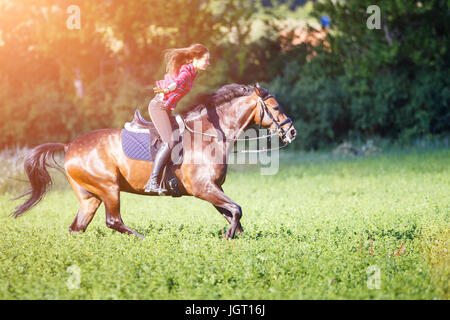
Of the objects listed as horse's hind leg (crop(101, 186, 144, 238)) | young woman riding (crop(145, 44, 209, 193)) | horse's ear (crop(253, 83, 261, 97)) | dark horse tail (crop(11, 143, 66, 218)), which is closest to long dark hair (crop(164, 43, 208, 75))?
young woman riding (crop(145, 44, 209, 193))

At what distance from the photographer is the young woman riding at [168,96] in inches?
308

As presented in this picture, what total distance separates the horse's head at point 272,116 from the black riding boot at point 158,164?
151 centimetres

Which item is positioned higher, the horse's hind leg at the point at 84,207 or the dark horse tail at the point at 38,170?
the dark horse tail at the point at 38,170

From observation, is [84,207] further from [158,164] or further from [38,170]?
[158,164]

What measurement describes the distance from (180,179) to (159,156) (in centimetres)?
52

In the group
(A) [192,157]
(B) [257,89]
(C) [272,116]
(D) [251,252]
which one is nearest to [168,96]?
(A) [192,157]

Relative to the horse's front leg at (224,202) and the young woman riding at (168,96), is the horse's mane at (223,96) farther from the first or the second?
the horse's front leg at (224,202)

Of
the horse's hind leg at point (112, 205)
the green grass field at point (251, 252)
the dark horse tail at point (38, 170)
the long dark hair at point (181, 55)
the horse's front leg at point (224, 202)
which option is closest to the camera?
the green grass field at point (251, 252)

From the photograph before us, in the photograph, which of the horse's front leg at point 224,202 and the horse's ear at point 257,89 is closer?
the horse's front leg at point 224,202

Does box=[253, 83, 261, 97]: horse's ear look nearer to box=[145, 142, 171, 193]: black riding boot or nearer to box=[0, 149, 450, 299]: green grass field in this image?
box=[145, 142, 171, 193]: black riding boot

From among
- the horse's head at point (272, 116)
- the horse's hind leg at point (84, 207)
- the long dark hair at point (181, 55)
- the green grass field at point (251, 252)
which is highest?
the long dark hair at point (181, 55)

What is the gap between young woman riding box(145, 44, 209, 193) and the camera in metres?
7.82

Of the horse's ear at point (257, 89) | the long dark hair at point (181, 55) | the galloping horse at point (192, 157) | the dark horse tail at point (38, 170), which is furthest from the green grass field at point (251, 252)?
the long dark hair at point (181, 55)
